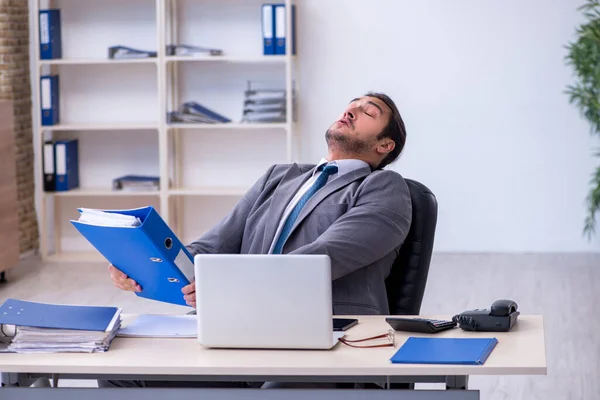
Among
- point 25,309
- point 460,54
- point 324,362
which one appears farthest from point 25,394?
point 460,54

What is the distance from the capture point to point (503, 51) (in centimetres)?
625

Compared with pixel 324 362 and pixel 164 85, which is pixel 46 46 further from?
pixel 324 362

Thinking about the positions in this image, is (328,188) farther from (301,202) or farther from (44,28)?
(44,28)

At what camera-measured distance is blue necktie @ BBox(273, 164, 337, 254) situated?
2668mm

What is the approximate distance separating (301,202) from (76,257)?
13.1 feet

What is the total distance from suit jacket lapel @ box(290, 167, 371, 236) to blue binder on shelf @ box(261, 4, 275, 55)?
341 cm

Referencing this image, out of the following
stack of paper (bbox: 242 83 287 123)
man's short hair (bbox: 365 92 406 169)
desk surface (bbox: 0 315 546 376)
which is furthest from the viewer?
stack of paper (bbox: 242 83 287 123)

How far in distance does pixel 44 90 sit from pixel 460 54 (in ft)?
8.67

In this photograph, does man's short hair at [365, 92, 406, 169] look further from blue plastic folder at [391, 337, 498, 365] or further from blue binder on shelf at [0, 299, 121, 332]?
blue binder on shelf at [0, 299, 121, 332]

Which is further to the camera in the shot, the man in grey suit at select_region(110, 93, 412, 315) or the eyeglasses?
the man in grey suit at select_region(110, 93, 412, 315)

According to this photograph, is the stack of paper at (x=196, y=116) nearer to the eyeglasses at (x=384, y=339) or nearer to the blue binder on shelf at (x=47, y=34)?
the blue binder on shelf at (x=47, y=34)

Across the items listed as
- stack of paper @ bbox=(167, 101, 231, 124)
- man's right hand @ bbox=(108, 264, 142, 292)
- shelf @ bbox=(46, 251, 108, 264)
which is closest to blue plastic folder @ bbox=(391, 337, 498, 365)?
man's right hand @ bbox=(108, 264, 142, 292)

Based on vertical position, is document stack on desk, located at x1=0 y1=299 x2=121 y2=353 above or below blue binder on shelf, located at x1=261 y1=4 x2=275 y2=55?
below

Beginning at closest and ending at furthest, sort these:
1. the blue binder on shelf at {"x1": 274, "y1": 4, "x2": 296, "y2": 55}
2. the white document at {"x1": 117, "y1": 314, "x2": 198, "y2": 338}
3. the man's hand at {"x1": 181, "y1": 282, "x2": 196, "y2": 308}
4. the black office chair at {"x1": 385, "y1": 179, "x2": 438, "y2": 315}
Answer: the white document at {"x1": 117, "y1": 314, "x2": 198, "y2": 338}
the man's hand at {"x1": 181, "y1": 282, "x2": 196, "y2": 308}
the black office chair at {"x1": 385, "y1": 179, "x2": 438, "y2": 315}
the blue binder on shelf at {"x1": 274, "y1": 4, "x2": 296, "y2": 55}
